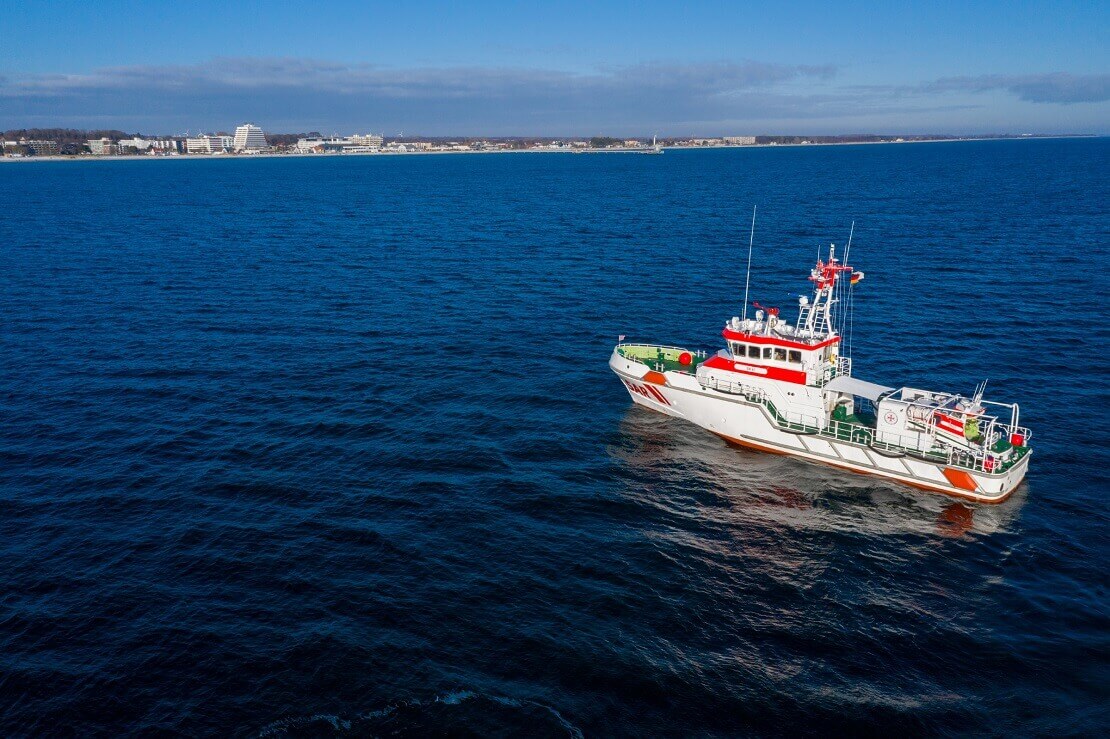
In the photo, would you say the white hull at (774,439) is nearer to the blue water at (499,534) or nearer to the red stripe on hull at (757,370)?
the blue water at (499,534)

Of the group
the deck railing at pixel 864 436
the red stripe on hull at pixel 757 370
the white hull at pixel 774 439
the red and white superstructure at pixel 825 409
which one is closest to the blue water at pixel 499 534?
the white hull at pixel 774 439

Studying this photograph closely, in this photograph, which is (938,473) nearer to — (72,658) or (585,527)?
(585,527)

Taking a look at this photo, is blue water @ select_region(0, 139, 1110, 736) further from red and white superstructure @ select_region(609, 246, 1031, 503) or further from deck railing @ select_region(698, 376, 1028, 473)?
deck railing @ select_region(698, 376, 1028, 473)

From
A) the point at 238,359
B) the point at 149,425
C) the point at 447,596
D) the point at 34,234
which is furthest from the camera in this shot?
the point at 34,234

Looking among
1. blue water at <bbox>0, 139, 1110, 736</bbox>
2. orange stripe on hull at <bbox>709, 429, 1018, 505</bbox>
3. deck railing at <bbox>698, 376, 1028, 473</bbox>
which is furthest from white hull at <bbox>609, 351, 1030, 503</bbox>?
blue water at <bbox>0, 139, 1110, 736</bbox>

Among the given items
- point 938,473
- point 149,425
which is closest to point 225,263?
point 149,425
